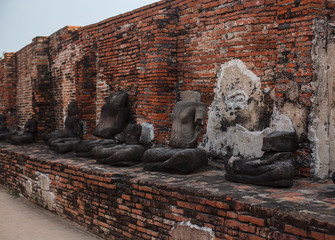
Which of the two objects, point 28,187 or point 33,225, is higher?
point 28,187

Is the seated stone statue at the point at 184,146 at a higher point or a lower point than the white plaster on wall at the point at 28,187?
higher

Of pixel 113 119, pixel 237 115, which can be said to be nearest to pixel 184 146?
pixel 237 115

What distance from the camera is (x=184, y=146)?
17.2 feet

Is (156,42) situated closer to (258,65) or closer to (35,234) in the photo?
(258,65)

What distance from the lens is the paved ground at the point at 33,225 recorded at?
4848mm

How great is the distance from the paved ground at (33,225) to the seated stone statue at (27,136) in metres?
3.28

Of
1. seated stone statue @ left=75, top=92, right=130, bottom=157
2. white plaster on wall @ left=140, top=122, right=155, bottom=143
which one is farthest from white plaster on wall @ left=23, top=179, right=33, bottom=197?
white plaster on wall @ left=140, top=122, right=155, bottom=143

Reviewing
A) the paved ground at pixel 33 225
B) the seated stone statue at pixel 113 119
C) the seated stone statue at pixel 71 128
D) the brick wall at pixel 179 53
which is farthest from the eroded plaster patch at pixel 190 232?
the seated stone statue at pixel 71 128

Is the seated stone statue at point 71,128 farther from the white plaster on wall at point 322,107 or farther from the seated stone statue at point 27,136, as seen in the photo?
the white plaster on wall at point 322,107

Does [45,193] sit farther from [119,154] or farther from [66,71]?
[66,71]

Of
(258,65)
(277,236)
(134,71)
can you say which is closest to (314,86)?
(258,65)

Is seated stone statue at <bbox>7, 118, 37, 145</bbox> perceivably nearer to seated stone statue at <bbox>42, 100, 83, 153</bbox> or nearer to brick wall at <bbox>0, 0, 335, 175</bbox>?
brick wall at <bbox>0, 0, 335, 175</bbox>

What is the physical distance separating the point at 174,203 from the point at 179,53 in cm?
306

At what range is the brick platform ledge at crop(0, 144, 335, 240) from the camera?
2.88 metres
